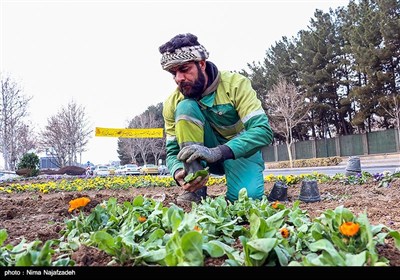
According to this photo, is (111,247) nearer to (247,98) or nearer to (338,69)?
(247,98)

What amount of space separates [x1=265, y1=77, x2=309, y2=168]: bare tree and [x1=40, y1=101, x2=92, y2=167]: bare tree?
1290cm

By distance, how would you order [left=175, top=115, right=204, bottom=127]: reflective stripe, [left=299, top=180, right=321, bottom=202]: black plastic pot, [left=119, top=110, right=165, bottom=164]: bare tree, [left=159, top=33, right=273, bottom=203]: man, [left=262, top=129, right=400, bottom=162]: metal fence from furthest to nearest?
[left=119, top=110, right=165, bottom=164]: bare tree, [left=262, top=129, right=400, bottom=162]: metal fence, [left=299, top=180, right=321, bottom=202]: black plastic pot, [left=175, top=115, right=204, bottom=127]: reflective stripe, [left=159, top=33, right=273, bottom=203]: man

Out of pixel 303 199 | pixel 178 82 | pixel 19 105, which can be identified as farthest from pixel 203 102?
pixel 19 105

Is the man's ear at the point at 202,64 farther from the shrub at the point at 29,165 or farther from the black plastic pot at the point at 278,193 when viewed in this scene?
Answer: the shrub at the point at 29,165

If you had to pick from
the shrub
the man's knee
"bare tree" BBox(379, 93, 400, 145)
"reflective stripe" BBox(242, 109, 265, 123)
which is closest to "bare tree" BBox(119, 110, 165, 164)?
the shrub

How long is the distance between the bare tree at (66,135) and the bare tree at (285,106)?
42.3 ft

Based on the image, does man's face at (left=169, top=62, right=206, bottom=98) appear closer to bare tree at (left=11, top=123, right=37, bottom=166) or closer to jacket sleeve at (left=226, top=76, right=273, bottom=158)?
jacket sleeve at (left=226, top=76, right=273, bottom=158)

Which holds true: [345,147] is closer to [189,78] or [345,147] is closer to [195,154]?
[189,78]

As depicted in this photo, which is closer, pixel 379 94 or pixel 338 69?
pixel 379 94

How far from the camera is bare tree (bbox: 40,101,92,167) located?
22.4 m

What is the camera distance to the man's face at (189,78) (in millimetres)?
2234

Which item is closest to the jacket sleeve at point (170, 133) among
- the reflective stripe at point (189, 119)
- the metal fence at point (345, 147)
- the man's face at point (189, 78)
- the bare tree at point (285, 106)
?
the reflective stripe at point (189, 119)

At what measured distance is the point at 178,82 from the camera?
227 centimetres
